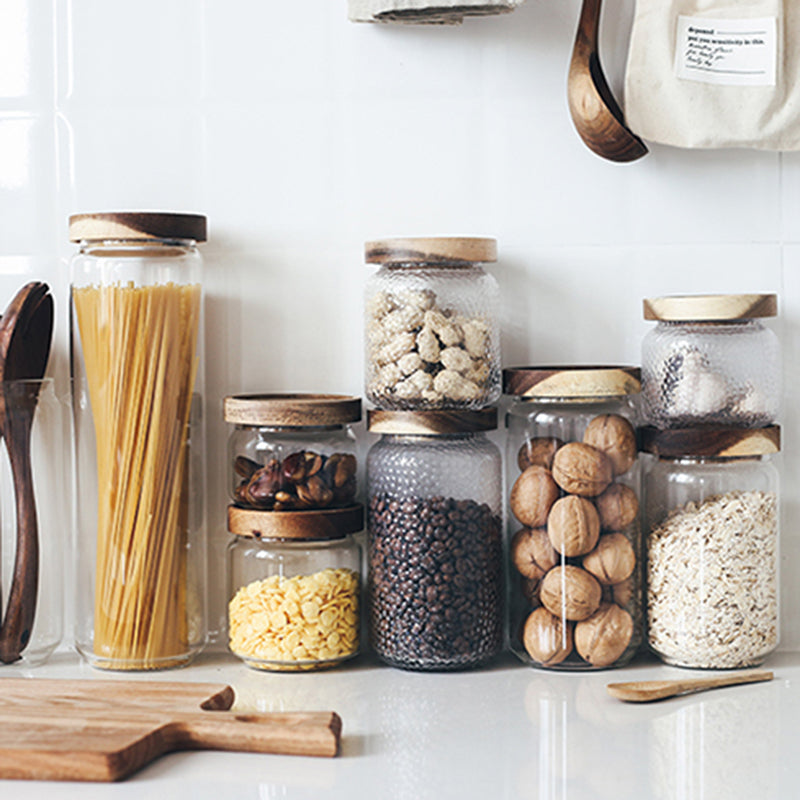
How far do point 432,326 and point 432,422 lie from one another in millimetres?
94

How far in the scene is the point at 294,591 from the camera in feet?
3.55

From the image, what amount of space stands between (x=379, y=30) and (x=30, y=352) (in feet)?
1.68

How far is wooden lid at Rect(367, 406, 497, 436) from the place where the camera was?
1.06 metres

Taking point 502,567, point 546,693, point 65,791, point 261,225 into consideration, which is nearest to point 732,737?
point 546,693

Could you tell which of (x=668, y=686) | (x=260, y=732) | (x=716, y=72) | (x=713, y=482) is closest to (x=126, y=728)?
(x=260, y=732)

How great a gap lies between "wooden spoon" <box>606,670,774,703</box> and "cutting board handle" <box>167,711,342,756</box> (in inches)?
10.8

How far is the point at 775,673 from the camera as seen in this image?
1097 mm

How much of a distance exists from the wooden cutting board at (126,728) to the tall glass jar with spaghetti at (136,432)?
14 cm

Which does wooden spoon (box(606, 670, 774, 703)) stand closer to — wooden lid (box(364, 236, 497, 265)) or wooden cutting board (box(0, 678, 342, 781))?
wooden cutting board (box(0, 678, 342, 781))

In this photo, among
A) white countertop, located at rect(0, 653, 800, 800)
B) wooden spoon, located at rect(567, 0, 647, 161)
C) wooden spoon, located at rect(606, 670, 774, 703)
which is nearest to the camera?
white countertop, located at rect(0, 653, 800, 800)

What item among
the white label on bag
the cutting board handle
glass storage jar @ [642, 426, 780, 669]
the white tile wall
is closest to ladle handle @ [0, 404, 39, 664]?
the white tile wall

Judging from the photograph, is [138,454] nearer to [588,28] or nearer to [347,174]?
[347,174]

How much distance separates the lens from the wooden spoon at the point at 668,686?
3.26ft

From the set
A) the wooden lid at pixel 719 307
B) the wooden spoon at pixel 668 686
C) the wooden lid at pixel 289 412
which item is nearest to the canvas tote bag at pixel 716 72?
the wooden lid at pixel 719 307
